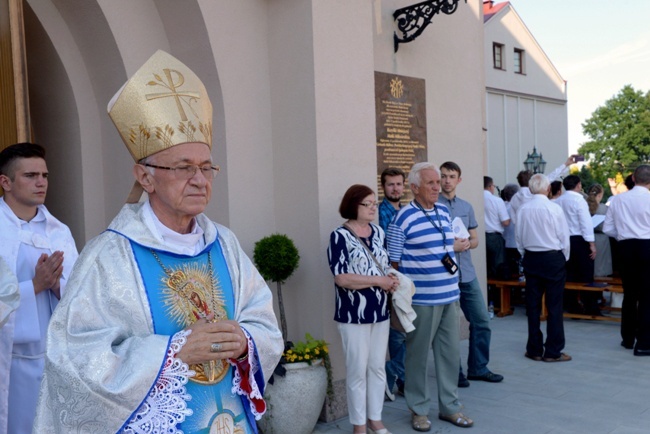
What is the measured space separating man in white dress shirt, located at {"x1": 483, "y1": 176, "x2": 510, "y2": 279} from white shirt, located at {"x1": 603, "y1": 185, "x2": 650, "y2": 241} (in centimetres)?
244

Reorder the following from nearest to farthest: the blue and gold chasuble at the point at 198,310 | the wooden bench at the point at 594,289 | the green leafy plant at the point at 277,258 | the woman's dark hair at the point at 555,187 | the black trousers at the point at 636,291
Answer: the blue and gold chasuble at the point at 198,310 < the green leafy plant at the point at 277,258 < the black trousers at the point at 636,291 < the wooden bench at the point at 594,289 < the woman's dark hair at the point at 555,187

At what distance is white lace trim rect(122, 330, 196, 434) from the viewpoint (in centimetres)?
218

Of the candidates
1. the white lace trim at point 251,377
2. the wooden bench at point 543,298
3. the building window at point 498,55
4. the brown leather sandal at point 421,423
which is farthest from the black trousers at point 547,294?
the building window at point 498,55

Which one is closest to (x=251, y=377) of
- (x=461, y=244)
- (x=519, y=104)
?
(x=461, y=244)

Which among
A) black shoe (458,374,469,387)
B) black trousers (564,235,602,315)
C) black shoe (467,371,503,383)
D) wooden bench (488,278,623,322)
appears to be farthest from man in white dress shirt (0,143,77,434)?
black trousers (564,235,602,315)

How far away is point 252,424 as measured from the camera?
8.52 feet

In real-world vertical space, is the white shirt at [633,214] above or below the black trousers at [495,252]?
above

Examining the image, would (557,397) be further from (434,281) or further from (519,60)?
(519,60)

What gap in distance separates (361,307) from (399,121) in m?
3.13

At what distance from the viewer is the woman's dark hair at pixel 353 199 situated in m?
4.93

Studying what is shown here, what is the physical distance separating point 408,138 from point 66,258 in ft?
15.1

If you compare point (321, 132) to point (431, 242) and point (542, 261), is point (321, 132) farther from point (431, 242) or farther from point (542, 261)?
point (542, 261)

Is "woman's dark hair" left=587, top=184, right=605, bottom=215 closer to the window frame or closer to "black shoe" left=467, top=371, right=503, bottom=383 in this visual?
"black shoe" left=467, top=371, right=503, bottom=383

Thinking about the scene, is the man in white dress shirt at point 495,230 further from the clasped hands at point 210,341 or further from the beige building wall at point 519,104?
the beige building wall at point 519,104
